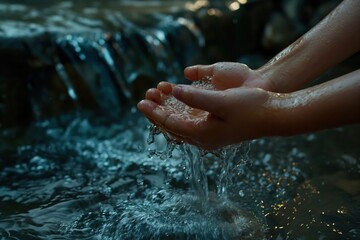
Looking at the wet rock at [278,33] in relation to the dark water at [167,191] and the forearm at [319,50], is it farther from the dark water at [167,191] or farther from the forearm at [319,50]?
the forearm at [319,50]

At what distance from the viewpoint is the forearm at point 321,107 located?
175 centimetres

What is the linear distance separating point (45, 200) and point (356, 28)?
1739mm

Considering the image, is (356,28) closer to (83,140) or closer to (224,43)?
(83,140)

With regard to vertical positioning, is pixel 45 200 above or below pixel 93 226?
above

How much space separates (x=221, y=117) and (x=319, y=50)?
0.74 m

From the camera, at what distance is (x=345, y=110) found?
176 cm

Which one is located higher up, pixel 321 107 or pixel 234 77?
pixel 234 77

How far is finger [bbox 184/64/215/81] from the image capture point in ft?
7.58

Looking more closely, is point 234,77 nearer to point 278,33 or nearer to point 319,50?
point 319,50

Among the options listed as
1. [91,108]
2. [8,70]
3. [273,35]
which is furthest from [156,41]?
[273,35]

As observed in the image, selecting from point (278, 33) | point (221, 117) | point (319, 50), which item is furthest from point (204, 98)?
point (278, 33)

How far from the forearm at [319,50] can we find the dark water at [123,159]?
15.1 inches

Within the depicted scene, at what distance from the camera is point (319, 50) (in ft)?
7.45

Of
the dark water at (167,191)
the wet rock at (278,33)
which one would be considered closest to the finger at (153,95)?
the dark water at (167,191)
